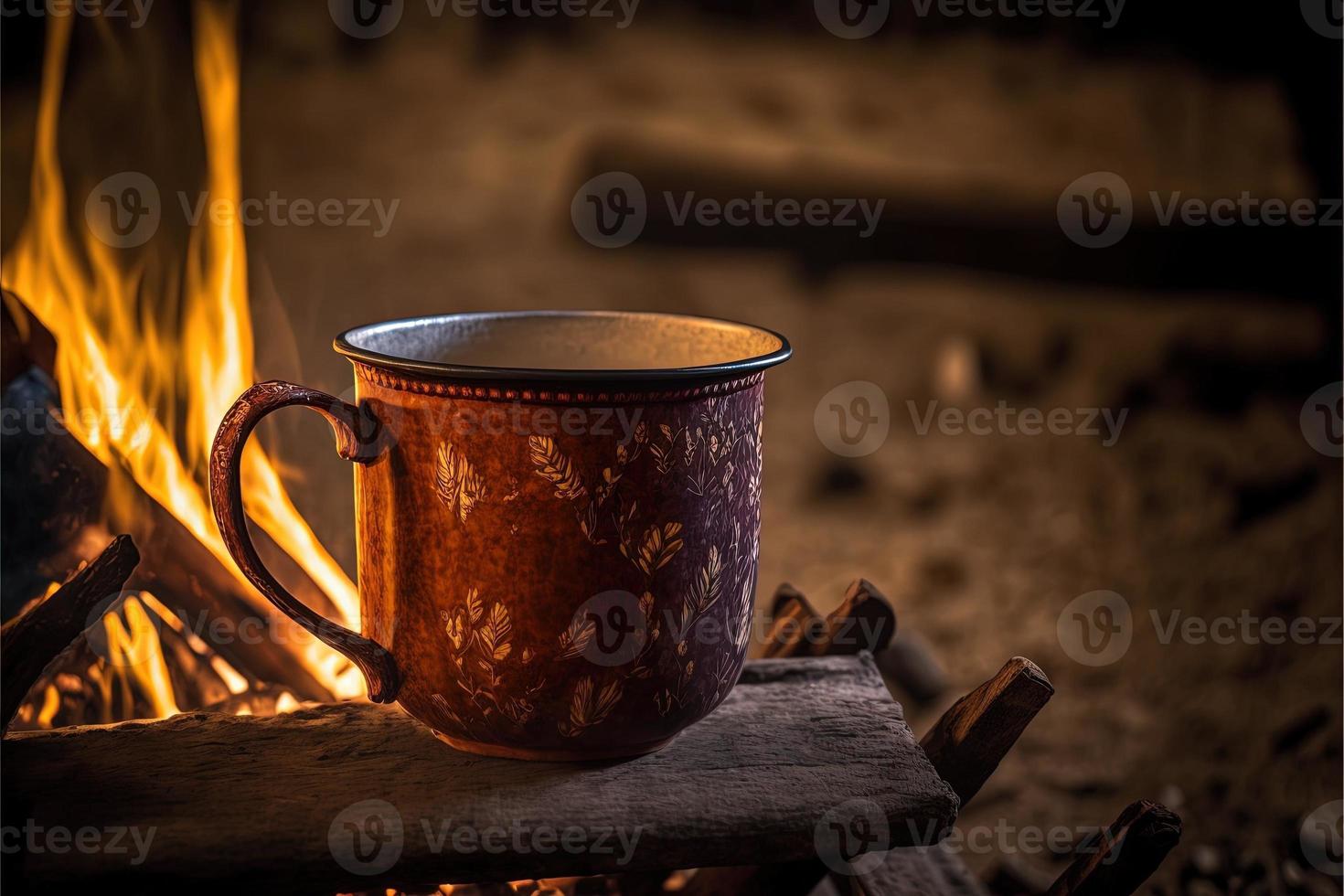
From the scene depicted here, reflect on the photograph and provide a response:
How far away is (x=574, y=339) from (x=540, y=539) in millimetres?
322

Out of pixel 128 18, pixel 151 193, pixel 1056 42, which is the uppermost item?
pixel 1056 42

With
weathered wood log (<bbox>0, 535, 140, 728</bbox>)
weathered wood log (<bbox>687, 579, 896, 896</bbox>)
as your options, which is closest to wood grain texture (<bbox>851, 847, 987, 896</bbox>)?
weathered wood log (<bbox>687, 579, 896, 896</bbox>)

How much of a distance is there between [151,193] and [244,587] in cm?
54

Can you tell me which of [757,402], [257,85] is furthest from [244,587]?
[257,85]

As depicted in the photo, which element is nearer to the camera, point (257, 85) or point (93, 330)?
point (93, 330)

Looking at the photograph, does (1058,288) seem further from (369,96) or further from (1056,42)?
(369,96)

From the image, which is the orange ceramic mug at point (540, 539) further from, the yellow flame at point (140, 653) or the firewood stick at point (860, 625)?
the yellow flame at point (140, 653)

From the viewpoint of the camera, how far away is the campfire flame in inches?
50.2

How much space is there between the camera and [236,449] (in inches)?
35.0

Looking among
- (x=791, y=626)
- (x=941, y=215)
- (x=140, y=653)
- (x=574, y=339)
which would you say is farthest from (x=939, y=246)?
(x=140, y=653)

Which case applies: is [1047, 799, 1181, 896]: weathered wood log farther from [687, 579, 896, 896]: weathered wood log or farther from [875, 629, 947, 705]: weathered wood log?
[875, 629, 947, 705]: weathered wood log

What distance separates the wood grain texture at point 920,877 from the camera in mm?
1137

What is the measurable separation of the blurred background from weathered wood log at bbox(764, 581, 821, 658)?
1051 mm

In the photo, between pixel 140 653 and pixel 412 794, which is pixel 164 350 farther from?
pixel 412 794
